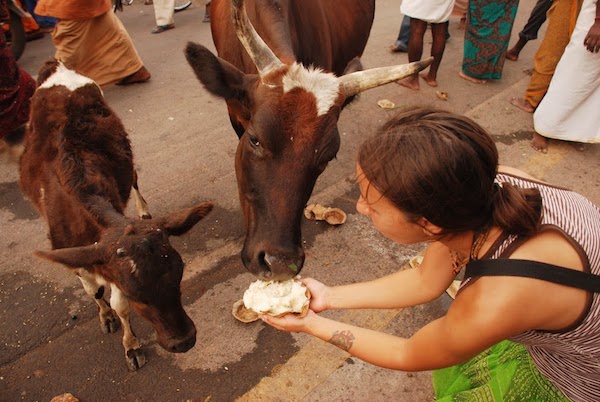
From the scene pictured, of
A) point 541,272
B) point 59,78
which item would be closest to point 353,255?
point 541,272

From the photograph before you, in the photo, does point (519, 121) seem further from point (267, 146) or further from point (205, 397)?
point (205, 397)

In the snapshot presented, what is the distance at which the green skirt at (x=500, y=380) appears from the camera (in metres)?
2.34

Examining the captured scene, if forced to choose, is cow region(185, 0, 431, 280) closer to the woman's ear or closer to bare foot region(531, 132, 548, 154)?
the woman's ear

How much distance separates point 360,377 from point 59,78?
3.46m

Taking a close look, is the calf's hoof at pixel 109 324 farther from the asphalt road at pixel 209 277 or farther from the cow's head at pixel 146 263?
the cow's head at pixel 146 263

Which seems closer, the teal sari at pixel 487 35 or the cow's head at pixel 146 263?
the cow's head at pixel 146 263

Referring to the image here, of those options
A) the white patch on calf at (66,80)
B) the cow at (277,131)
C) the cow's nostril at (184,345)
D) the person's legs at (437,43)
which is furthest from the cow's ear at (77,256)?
the person's legs at (437,43)

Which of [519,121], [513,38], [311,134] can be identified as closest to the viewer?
[311,134]

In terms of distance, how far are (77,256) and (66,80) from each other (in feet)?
6.53

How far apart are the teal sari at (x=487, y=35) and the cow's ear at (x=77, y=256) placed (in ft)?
21.3

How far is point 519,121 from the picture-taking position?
6590 mm

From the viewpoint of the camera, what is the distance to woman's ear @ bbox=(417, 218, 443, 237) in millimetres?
1752

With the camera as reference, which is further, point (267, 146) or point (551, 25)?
point (551, 25)

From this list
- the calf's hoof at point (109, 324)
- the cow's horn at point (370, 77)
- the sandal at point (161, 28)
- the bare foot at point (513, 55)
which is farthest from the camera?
the sandal at point (161, 28)
